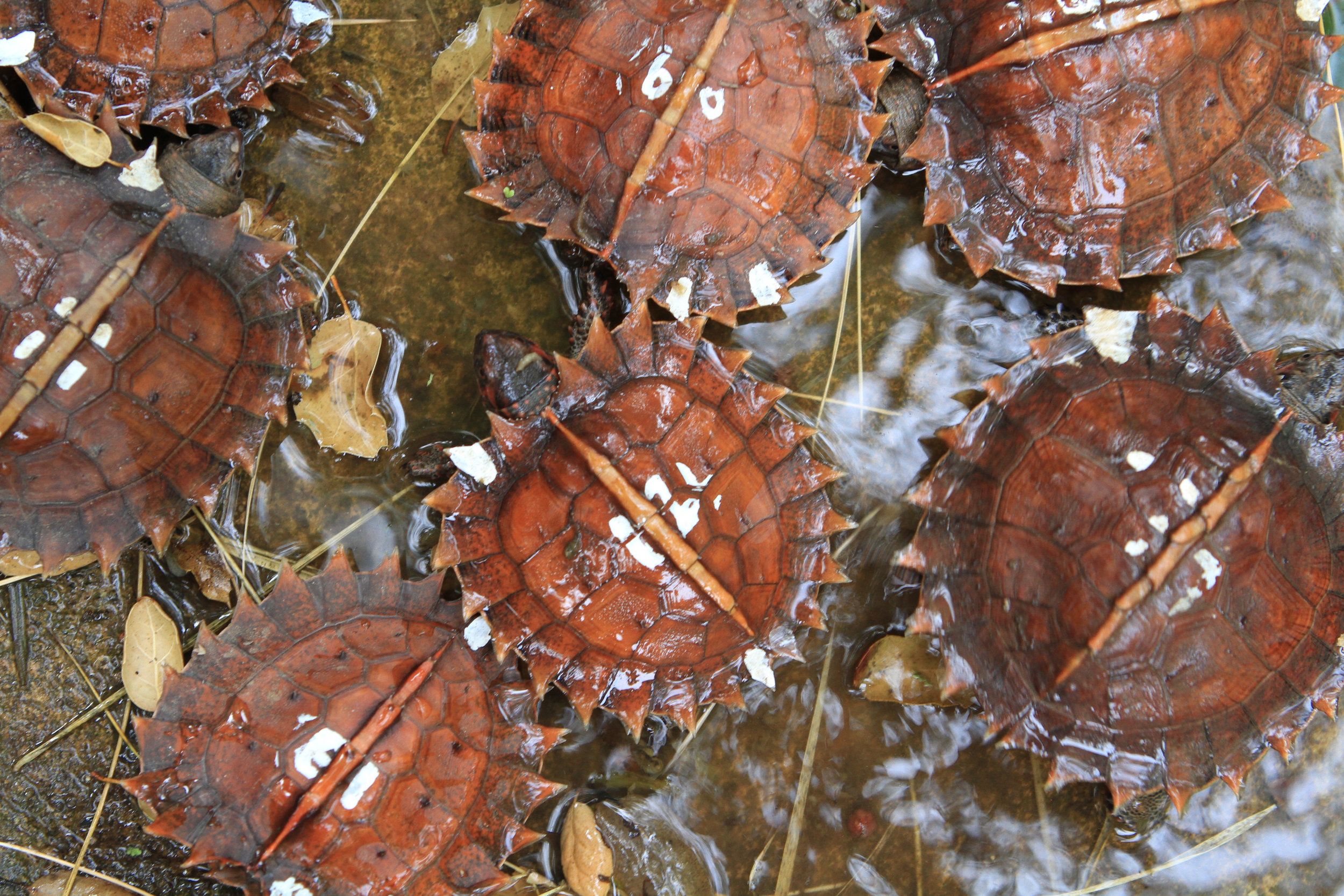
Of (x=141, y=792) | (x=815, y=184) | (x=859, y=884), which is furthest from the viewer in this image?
(x=859, y=884)

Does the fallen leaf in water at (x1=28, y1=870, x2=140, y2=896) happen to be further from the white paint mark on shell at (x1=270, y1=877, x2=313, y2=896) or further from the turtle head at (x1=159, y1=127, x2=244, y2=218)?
the turtle head at (x1=159, y1=127, x2=244, y2=218)

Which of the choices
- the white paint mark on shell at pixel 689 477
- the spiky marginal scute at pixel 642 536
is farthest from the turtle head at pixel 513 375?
the white paint mark on shell at pixel 689 477

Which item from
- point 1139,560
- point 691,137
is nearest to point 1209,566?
point 1139,560

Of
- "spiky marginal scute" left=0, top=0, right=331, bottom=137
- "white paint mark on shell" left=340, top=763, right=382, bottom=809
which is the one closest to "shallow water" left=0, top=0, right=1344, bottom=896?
"spiky marginal scute" left=0, top=0, right=331, bottom=137

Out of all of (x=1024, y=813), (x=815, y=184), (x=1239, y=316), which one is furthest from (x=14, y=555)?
(x=1239, y=316)

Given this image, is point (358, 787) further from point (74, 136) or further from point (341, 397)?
point (74, 136)

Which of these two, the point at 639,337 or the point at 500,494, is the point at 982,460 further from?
the point at 500,494
